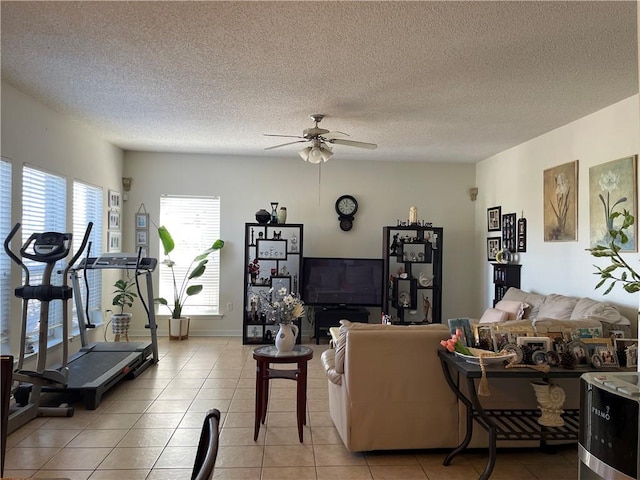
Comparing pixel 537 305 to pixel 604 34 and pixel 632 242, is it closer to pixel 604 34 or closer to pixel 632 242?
pixel 632 242

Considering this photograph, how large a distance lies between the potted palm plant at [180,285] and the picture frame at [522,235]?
4326 millimetres

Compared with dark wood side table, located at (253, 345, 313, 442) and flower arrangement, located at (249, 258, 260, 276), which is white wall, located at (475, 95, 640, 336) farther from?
flower arrangement, located at (249, 258, 260, 276)

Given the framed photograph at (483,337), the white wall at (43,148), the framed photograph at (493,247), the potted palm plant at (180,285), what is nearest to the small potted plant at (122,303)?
the white wall at (43,148)

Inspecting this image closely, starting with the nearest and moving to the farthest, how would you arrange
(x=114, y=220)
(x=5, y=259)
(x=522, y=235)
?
(x=5, y=259) < (x=522, y=235) < (x=114, y=220)

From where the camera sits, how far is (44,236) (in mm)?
3943

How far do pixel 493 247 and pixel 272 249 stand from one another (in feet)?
11.2

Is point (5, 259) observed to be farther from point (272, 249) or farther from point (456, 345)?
point (456, 345)

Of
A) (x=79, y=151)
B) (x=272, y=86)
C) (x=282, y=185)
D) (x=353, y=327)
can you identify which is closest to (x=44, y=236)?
(x=79, y=151)

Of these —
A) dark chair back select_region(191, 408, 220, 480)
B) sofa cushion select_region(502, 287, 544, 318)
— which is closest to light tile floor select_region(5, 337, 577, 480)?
sofa cushion select_region(502, 287, 544, 318)


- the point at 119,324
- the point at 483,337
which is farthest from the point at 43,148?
the point at 483,337

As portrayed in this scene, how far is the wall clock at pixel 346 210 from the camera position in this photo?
7469 mm

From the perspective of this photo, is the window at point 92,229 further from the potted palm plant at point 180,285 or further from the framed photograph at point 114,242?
the potted palm plant at point 180,285

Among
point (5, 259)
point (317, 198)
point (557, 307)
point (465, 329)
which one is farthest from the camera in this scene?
point (317, 198)

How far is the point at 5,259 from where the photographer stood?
4137 mm
